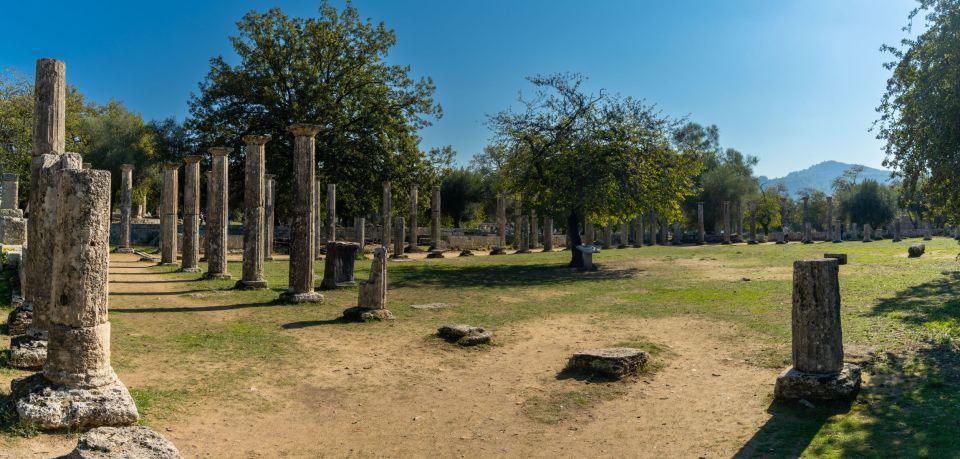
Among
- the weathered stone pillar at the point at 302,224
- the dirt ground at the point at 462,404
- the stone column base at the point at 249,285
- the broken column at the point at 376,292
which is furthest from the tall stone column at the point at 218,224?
the dirt ground at the point at 462,404

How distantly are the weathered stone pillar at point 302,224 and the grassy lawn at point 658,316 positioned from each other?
22.6 inches

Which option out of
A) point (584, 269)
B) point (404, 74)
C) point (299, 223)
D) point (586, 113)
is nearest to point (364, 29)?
point (404, 74)

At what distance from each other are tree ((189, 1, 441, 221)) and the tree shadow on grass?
11.0 meters

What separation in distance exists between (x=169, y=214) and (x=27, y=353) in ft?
55.4

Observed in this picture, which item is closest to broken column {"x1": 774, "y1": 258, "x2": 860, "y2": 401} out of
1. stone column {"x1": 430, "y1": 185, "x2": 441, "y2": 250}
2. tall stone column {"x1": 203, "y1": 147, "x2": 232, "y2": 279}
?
tall stone column {"x1": 203, "y1": 147, "x2": 232, "y2": 279}

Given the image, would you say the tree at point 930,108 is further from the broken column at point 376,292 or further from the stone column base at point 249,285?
the stone column base at point 249,285

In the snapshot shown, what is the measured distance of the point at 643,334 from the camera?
12.0m

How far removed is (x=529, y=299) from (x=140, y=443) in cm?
1268

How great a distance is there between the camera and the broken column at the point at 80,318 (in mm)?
6441

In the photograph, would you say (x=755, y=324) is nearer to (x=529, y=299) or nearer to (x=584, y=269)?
(x=529, y=299)

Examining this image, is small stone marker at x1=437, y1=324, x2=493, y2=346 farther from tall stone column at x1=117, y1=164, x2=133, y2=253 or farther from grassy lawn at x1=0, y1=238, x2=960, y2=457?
tall stone column at x1=117, y1=164, x2=133, y2=253

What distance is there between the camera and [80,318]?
6.60 m

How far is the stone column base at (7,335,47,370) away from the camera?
809 cm

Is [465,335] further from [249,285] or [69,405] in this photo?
[249,285]
